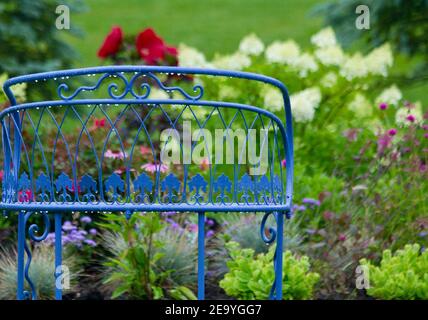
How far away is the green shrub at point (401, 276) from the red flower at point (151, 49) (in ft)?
11.3

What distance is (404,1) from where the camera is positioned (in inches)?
306

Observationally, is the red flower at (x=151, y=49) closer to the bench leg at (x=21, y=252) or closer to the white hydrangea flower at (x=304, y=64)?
the white hydrangea flower at (x=304, y=64)

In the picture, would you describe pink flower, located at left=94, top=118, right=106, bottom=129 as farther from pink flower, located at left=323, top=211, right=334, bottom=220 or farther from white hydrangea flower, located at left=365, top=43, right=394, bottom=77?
white hydrangea flower, located at left=365, top=43, right=394, bottom=77

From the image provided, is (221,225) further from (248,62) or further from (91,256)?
(248,62)

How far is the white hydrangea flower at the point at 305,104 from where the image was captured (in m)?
6.39

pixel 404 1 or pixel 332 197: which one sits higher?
pixel 404 1

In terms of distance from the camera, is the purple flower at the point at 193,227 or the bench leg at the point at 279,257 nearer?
the bench leg at the point at 279,257

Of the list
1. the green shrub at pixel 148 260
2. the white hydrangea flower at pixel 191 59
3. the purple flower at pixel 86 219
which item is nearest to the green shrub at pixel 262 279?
the green shrub at pixel 148 260

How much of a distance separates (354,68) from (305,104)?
0.75 meters

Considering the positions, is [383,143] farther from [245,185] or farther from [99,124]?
[245,185]
